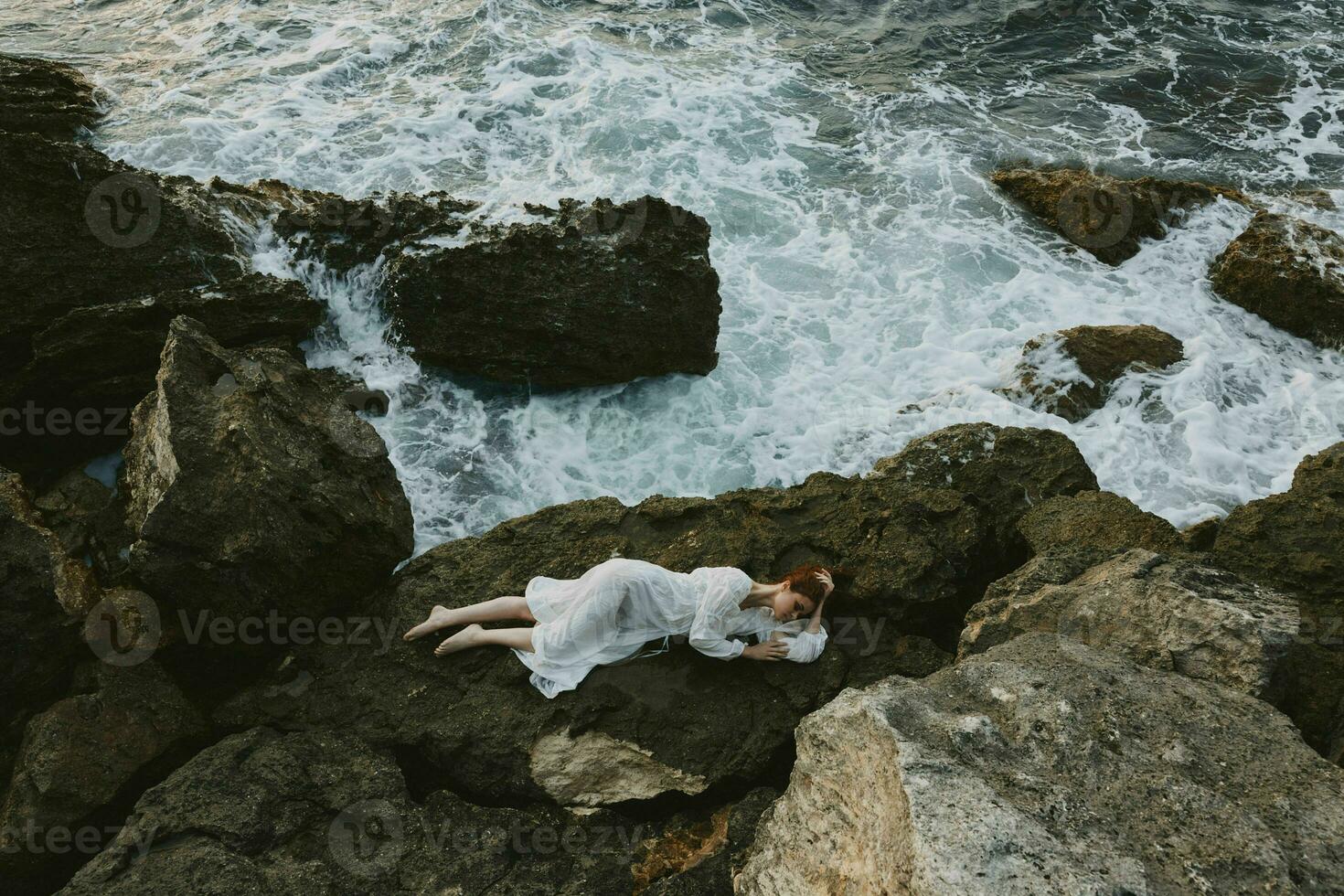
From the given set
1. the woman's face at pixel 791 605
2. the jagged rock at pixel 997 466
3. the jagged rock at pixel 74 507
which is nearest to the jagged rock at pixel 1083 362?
the jagged rock at pixel 997 466

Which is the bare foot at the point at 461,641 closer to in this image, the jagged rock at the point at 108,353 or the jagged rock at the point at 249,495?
the jagged rock at the point at 249,495

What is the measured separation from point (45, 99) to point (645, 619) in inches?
455

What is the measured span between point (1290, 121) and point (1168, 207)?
179 inches

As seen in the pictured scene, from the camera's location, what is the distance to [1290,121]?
1467 centimetres

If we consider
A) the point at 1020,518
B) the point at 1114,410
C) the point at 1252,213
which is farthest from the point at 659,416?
the point at 1252,213

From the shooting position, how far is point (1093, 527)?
22.7ft

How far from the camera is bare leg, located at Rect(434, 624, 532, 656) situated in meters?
6.16

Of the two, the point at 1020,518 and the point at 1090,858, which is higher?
the point at 1090,858

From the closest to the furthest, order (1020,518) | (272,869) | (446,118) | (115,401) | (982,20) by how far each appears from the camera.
A: (272,869) < (1020,518) < (115,401) < (446,118) < (982,20)

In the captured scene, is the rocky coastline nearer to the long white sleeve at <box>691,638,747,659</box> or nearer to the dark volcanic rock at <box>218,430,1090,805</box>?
the dark volcanic rock at <box>218,430,1090,805</box>

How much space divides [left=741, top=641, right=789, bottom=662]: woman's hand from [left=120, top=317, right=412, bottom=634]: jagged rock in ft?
8.81

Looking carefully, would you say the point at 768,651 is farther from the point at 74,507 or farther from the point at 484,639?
the point at 74,507

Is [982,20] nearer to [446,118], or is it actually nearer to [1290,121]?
[1290,121]

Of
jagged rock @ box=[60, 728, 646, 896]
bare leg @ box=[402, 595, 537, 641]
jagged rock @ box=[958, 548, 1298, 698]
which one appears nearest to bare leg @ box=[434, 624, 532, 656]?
bare leg @ box=[402, 595, 537, 641]
